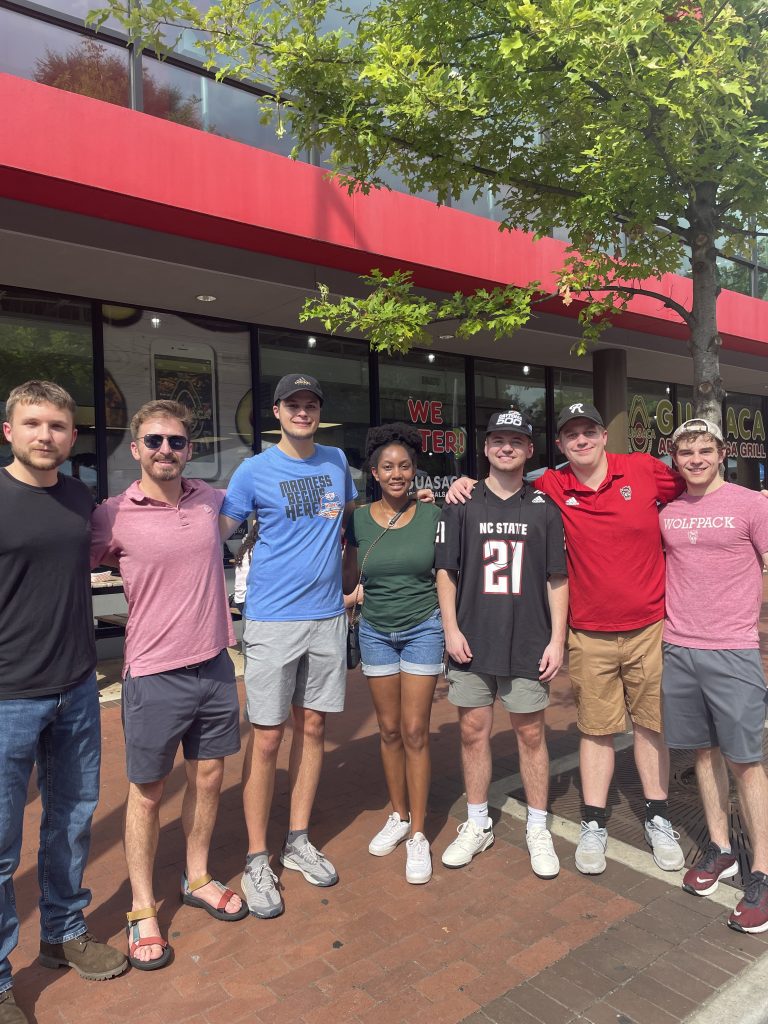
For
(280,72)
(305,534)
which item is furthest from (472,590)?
(280,72)

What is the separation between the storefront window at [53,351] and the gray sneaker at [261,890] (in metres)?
5.55

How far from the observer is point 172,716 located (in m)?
2.87

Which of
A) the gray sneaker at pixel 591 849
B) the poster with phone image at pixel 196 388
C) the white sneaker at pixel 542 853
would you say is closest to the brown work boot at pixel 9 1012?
the white sneaker at pixel 542 853

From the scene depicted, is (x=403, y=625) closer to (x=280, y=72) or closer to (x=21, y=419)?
(x=21, y=419)

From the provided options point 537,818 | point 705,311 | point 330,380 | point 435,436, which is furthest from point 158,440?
point 435,436

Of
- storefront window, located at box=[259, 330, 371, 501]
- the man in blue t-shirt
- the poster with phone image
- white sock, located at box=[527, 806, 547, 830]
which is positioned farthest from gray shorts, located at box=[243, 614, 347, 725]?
storefront window, located at box=[259, 330, 371, 501]

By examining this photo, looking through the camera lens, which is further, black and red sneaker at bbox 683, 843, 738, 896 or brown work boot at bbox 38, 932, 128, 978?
black and red sneaker at bbox 683, 843, 738, 896

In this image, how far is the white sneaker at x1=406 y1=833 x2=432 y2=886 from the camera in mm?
3303

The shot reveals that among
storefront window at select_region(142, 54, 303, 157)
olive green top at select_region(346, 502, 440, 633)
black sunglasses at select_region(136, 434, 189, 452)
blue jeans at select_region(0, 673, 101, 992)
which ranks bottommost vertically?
blue jeans at select_region(0, 673, 101, 992)

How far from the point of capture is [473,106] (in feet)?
13.0

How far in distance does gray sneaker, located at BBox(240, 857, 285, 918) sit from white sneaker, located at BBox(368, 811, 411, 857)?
1.71ft

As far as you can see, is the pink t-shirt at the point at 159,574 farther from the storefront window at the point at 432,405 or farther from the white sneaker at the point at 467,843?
the storefront window at the point at 432,405

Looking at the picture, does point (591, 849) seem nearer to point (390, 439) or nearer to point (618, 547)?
point (618, 547)

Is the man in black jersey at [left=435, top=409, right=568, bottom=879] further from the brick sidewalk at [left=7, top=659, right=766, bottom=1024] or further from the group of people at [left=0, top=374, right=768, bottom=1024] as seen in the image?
the brick sidewalk at [left=7, top=659, right=766, bottom=1024]
